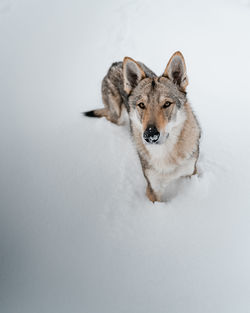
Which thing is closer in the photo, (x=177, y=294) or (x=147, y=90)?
(x=177, y=294)

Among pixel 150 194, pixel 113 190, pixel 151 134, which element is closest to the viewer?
pixel 151 134

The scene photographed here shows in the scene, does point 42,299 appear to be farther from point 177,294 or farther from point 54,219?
point 177,294

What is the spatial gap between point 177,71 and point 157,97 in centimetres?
37

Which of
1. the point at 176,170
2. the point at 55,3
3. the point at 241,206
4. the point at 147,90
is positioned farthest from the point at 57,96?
the point at 55,3

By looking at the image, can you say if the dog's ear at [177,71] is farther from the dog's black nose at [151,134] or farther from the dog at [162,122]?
the dog's black nose at [151,134]

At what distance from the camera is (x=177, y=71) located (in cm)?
224

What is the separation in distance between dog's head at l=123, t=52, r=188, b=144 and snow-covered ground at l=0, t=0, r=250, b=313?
38.2 inches

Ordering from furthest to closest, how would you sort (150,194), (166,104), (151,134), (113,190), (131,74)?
(113,190), (150,194), (131,74), (166,104), (151,134)

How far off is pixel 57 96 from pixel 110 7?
11.3ft

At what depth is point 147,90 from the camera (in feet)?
7.29

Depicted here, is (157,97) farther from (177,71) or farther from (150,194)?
(150,194)

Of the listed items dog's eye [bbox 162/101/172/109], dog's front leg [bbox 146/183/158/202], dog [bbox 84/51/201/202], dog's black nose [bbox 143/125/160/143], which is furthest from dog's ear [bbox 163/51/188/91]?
dog's front leg [bbox 146/183/158/202]

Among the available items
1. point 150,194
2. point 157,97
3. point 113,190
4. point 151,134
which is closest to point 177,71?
point 157,97

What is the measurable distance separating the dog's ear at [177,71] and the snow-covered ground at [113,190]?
1.17 meters
